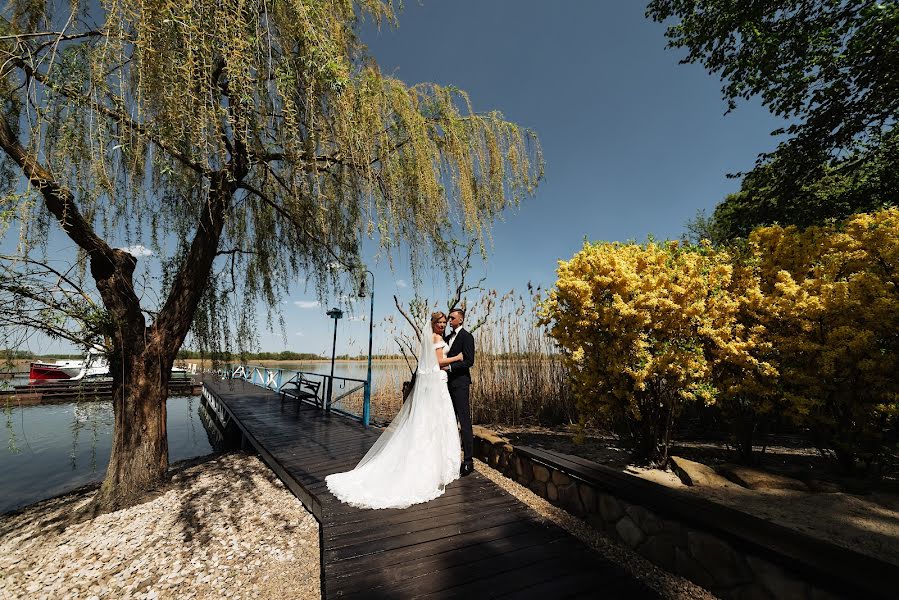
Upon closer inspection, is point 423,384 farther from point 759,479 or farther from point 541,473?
point 759,479

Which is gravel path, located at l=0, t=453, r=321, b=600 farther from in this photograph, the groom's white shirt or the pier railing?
the pier railing

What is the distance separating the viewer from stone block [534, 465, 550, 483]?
357 centimetres

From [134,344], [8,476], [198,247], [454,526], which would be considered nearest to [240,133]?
[198,247]

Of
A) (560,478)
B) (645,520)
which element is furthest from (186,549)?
(645,520)

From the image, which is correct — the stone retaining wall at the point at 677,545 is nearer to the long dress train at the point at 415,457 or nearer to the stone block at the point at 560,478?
the stone block at the point at 560,478

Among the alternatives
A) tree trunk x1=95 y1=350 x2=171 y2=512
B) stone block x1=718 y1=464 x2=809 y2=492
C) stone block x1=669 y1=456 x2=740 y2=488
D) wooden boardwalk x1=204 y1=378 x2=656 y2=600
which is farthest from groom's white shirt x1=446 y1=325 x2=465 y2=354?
tree trunk x1=95 y1=350 x2=171 y2=512

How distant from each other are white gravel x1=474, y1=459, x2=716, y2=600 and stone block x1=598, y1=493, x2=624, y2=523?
0.52ft

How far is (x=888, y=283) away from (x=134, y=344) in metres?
7.00

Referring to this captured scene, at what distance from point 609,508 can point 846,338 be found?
2388 mm

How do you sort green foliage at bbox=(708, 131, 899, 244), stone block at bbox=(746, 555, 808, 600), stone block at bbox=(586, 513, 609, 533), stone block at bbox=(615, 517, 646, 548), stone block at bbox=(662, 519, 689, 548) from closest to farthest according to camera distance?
stone block at bbox=(746, 555, 808, 600), stone block at bbox=(662, 519, 689, 548), stone block at bbox=(615, 517, 646, 548), stone block at bbox=(586, 513, 609, 533), green foliage at bbox=(708, 131, 899, 244)

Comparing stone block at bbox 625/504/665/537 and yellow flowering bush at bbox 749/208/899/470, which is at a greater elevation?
yellow flowering bush at bbox 749/208/899/470

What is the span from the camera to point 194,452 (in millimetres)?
8891

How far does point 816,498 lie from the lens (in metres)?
2.64

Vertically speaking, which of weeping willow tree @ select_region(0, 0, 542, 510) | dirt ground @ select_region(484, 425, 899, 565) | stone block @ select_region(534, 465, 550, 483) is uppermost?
weeping willow tree @ select_region(0, 0, 542, 510)
